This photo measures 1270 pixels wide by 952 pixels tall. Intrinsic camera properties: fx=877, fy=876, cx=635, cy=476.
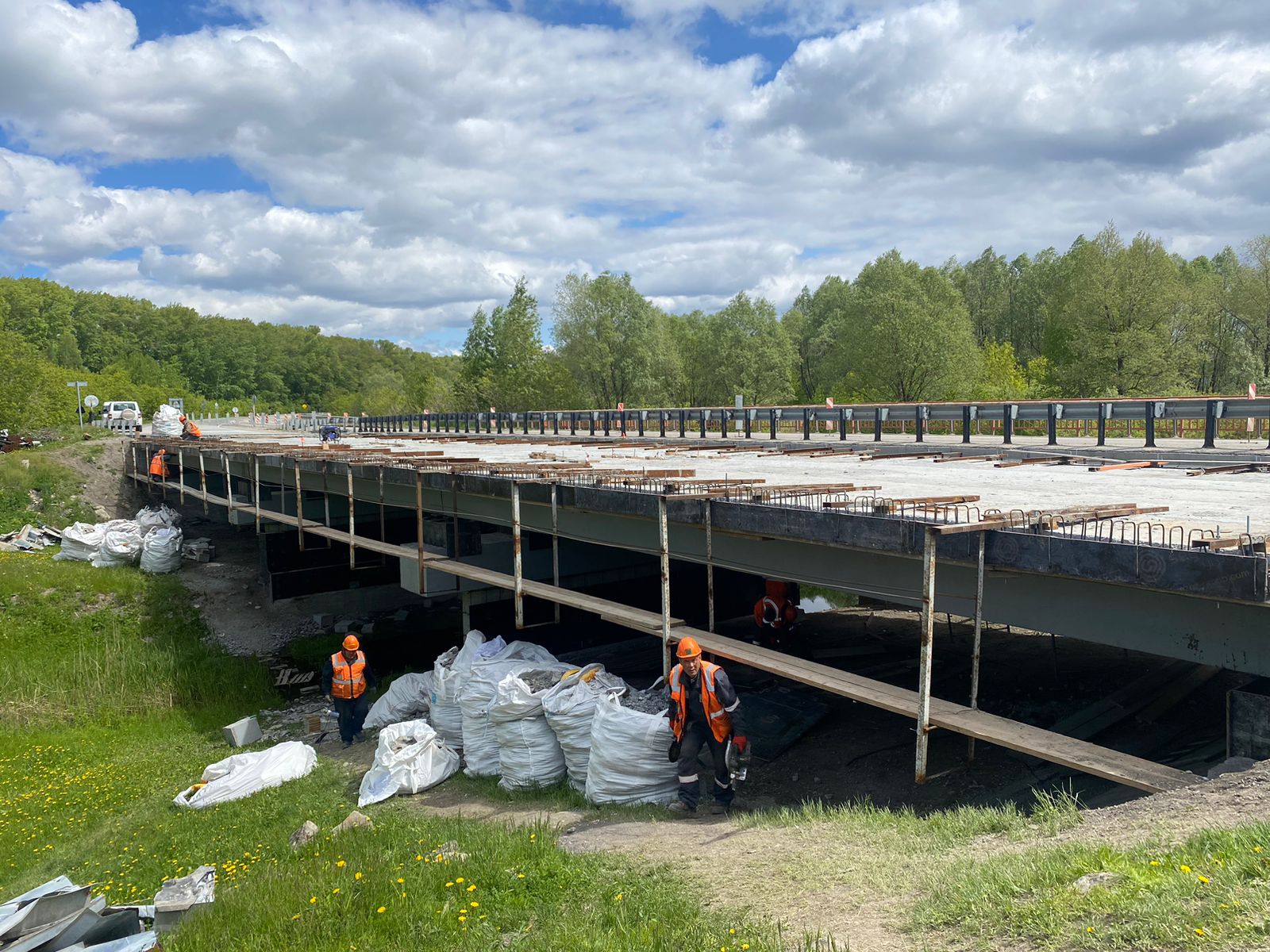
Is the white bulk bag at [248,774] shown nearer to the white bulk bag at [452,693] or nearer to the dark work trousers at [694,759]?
the white bulk bag at [452,693]

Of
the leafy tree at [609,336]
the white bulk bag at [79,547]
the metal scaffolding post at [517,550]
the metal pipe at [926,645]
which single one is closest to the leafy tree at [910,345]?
the leafy tree at [609,336]

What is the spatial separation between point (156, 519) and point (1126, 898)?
106ft

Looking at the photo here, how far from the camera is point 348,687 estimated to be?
496 inches

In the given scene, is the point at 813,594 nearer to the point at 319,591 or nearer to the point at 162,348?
the point at 319,591

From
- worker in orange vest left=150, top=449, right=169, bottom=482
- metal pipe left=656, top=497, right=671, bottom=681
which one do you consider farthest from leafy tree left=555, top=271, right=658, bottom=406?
metal pipe left=656, top=497, right=671, bottom=681

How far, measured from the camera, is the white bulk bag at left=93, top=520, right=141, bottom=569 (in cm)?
2558

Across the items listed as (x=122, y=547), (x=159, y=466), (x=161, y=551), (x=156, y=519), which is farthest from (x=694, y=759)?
(x=159, y=466)

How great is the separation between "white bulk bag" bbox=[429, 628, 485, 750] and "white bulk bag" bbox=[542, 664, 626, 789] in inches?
86.6

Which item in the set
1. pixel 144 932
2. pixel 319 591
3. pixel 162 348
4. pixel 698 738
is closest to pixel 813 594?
pixel 319 591

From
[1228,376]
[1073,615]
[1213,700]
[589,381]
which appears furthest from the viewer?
[589,381]

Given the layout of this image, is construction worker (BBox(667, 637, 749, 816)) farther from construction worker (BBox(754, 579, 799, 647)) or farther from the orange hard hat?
construction worker (BBox(754, 579, 799, 647))

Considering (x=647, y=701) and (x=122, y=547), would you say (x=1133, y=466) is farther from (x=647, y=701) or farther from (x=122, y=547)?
(x=122, y=547)

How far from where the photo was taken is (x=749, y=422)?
2461cm

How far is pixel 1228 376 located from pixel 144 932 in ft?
172
